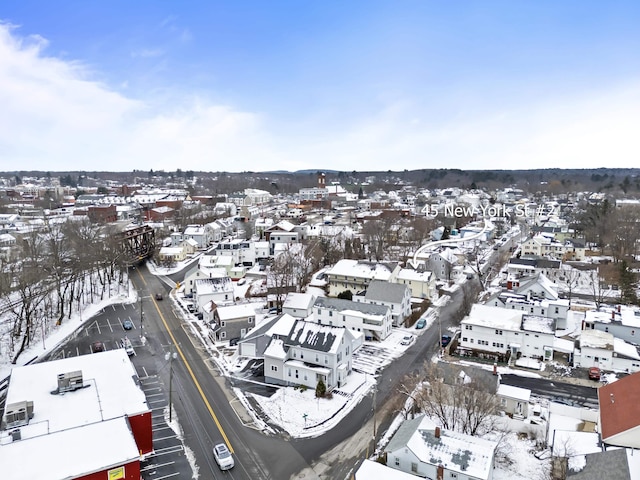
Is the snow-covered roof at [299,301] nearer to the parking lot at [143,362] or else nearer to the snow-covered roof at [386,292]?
the snow-covered roof at [386,292]

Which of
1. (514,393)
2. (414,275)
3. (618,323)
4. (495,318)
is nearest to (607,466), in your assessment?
(514,393)

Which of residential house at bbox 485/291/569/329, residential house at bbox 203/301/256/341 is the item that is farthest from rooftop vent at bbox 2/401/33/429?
residential house at bbox 485/291/569/329

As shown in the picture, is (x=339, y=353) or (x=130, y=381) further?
(x=339, y=353)

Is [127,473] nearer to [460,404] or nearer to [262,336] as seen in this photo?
[262,336]

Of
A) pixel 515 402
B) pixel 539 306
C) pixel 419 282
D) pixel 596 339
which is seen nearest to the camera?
pixel 515 402

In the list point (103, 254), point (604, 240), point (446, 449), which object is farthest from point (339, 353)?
point (604, 240)

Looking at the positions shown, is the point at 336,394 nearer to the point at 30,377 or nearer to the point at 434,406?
the point at 434,406
